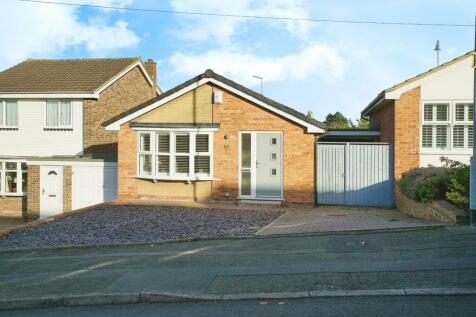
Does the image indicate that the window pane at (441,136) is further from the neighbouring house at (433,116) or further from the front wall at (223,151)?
the front wall at (223,151)

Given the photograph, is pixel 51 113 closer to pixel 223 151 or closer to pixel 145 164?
pixel 145 164

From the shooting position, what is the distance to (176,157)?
57.0 feet

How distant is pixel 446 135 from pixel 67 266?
40.9 feet

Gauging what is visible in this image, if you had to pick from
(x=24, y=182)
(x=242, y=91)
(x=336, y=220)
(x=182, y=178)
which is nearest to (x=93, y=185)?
(x=24, y=182)

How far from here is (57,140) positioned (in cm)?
2286

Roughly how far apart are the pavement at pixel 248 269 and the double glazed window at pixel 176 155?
23.4 feet

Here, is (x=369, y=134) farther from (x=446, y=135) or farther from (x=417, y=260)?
(x=417, y=260)

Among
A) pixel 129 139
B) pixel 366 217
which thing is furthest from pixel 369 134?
pixel 129 139

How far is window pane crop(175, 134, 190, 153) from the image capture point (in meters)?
17.3

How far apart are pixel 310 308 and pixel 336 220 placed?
6.95 meters

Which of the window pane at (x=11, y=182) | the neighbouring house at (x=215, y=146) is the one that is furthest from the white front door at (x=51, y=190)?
the neighbouring house at (x=215, y=146)

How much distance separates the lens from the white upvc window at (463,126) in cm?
1602

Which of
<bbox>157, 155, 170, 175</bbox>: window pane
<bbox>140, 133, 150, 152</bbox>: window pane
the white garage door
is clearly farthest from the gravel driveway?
the white garage door

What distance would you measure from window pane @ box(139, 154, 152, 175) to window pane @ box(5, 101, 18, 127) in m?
9.03
